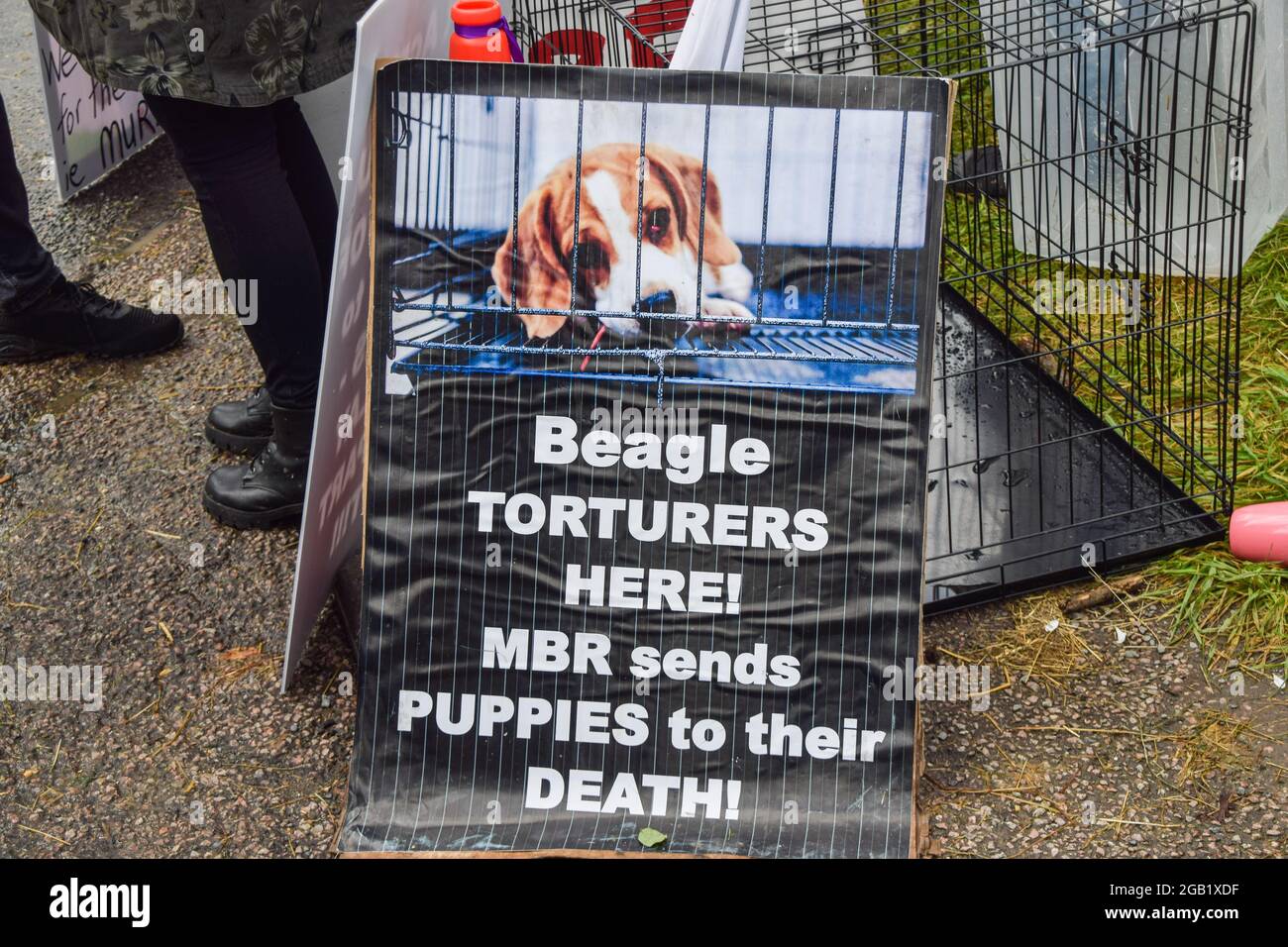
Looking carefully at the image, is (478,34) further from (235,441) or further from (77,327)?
(77,327)

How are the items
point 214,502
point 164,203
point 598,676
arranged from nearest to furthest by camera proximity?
1. point 598,676
2. point 214,502
3. point 164,203

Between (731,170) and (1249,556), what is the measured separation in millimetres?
1519

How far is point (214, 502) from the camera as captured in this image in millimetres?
3002

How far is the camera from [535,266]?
2.08 meters

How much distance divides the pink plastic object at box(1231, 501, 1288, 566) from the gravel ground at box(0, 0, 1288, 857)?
0.27 m

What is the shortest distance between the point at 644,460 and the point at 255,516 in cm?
126

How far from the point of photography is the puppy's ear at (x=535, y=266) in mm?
2059

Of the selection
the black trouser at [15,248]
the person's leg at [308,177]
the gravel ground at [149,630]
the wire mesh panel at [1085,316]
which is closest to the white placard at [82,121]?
the gravel ground at [149,630]

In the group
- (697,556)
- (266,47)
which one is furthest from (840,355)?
(266,47)

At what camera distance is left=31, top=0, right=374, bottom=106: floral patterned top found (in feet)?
7.30

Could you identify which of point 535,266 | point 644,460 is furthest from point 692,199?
point 644,460

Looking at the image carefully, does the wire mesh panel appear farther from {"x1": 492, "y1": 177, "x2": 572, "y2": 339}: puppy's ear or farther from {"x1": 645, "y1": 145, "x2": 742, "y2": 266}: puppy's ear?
{"x1": 492, "y1": 177, "x2": 572, "y2": 339}: puppy's ear

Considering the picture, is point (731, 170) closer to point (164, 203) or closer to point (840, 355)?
point (840, 355)

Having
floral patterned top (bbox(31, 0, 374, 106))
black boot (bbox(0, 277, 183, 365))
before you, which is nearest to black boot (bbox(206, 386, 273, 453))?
black boot (bbox(0, 277, 183, 365))
